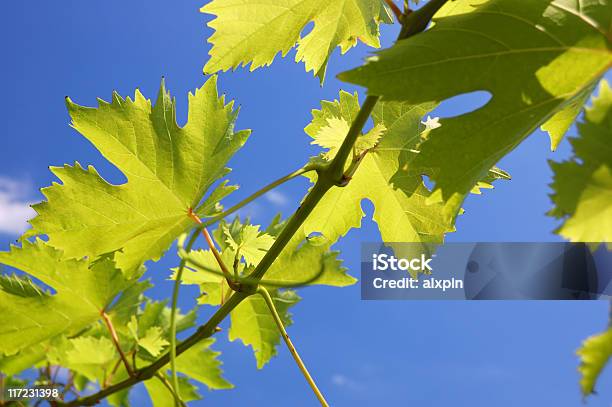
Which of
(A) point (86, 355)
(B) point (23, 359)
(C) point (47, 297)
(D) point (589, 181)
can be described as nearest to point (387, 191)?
(D) point (589, 181)

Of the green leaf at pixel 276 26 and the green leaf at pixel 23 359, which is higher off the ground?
the green leaf at pixel 276 26

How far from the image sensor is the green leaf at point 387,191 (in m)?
1.55

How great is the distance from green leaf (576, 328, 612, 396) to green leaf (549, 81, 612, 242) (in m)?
0.20

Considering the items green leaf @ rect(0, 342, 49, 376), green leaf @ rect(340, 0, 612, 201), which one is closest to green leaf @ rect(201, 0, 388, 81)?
green leaf @ rect(340, 0, 612, 201)

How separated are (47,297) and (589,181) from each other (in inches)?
58.5

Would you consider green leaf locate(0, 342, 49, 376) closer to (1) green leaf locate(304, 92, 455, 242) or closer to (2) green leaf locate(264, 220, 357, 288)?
(2) green leaf locate(264, 220, 357, 288)

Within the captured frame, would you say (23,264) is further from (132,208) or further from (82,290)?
(132,208)

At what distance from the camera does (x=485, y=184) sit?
1615mm

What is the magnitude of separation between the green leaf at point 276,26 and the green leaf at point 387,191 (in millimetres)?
171

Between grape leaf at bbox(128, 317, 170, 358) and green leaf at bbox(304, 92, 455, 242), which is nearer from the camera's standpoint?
green leaf at bbox(304, 92, 455, 242)

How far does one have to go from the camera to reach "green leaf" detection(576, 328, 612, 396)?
1.96 ft

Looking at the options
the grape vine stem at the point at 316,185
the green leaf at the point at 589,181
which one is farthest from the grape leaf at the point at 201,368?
the green leaf at the point at 589,181

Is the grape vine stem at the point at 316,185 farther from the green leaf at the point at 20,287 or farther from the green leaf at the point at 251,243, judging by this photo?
the green leaf at the point at 20,287

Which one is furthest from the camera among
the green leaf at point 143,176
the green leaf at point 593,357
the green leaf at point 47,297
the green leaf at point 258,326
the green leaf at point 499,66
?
the green leaf at point 258,326
